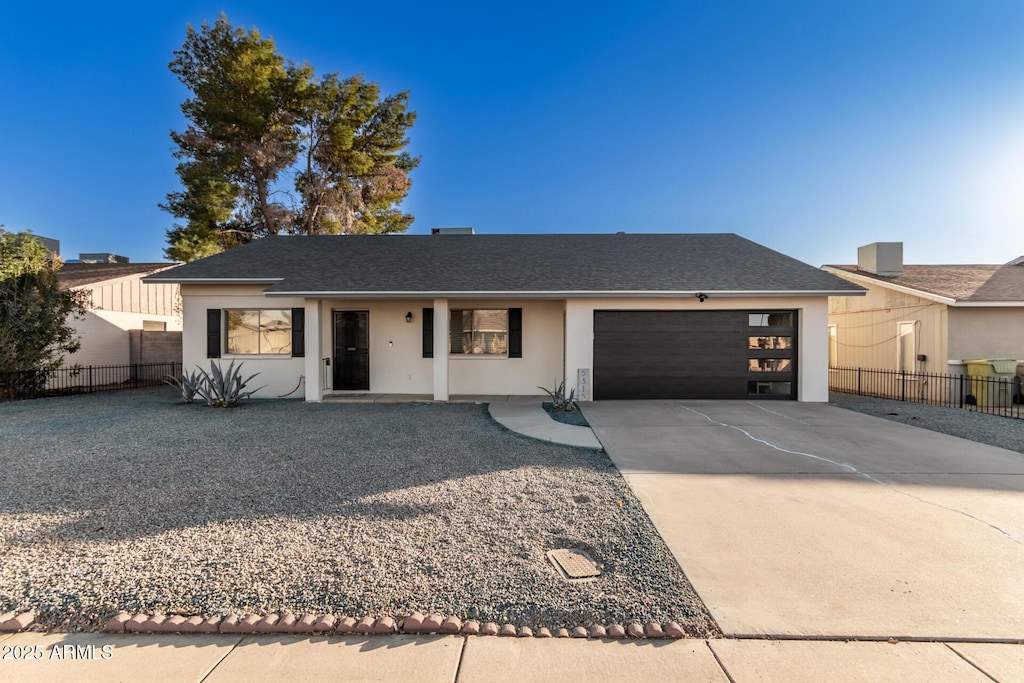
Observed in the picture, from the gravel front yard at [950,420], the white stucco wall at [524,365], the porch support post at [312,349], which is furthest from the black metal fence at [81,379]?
the gravel front yard at [950,420]

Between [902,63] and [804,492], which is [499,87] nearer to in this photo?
[902,63]

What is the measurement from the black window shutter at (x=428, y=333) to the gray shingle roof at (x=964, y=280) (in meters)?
12.5

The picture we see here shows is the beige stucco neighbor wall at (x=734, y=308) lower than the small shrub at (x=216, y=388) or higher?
higher

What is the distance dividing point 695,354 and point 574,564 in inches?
331

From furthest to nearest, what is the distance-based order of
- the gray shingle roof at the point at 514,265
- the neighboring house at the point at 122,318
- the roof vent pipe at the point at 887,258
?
1. the neighboring house at the point at 122,318
2. the roof vent pipe at the point at 887,258
3. the gray shingle roof at the point at 514,265

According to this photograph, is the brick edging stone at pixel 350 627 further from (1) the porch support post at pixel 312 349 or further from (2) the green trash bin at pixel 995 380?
(2) the green trash bin at pixel 995 380

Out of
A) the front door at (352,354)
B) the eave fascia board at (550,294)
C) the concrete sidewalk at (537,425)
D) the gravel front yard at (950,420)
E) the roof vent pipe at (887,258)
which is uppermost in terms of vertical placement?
the roof vent pipe at (887,258)

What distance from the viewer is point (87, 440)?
6543mm

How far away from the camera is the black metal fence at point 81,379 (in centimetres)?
1098

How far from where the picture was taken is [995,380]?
10.4 metres

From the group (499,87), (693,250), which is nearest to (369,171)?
(499,87)

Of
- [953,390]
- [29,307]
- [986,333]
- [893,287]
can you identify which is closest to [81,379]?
[29,307]

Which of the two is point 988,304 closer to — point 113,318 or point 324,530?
point 324,530

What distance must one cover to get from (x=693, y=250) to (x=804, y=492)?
Result: 9.31 m
